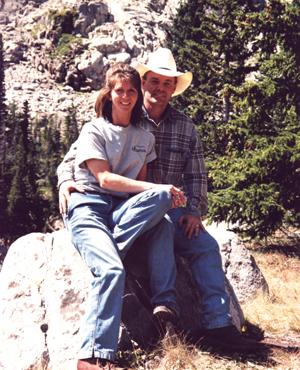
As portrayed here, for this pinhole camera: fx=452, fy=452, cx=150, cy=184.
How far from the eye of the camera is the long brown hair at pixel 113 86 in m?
4.46

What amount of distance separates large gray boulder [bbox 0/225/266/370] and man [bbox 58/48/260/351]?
0.53 metres

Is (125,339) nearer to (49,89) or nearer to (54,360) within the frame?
(54,360)

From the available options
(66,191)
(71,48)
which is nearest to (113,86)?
(66,191)

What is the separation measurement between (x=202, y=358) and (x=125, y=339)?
73cm

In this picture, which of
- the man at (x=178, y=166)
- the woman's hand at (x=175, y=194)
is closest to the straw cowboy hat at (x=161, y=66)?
the man at (x=178, y=166)

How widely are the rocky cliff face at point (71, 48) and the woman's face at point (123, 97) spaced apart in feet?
452

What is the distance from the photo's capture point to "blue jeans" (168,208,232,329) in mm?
4289

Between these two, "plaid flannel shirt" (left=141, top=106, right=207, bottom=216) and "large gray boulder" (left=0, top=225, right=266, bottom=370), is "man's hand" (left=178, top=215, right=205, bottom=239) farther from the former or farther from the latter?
"large gray boulder" (left=0, top=225, right=266, bottom=370)

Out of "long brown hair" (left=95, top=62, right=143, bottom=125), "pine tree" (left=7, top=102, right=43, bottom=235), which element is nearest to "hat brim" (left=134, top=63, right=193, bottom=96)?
"long brown hair" (left=95, top=62, right=143, bottom=125)

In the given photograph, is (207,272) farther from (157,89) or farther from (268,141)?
(268,141)

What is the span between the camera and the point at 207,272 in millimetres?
4559

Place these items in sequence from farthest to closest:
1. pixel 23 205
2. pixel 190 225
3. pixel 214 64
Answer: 1. pixel 23 205
2. pixel 214 64
3. pixel 190 225

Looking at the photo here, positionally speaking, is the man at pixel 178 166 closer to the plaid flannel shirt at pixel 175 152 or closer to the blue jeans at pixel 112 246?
the plaid flannel shirt at pixel 175 152

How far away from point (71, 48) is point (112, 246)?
160 meters
